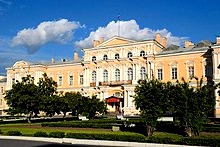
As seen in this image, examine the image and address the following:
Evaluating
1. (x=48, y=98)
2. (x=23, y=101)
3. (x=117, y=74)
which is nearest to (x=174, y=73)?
(x=117, y=74)

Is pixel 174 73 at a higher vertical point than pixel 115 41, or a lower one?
lower

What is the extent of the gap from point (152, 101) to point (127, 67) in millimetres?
32057

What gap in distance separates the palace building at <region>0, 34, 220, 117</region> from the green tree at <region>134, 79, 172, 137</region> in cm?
2456

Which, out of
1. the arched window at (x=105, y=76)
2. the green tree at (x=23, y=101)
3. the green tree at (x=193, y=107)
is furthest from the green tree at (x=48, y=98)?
the green tree at (x=193, y=107)

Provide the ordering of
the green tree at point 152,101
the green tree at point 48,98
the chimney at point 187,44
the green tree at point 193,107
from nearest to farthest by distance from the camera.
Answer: the green tree at point 193,107, the green tree at point 152,101, the green tree at point 48,98, the chimney at point 187,44

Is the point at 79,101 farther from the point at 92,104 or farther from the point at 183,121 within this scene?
the point at 183,121

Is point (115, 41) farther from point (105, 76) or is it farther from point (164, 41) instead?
point (164, 41)

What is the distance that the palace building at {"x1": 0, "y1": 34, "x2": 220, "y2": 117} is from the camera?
49672 millimetres

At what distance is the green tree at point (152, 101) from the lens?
2328 cm

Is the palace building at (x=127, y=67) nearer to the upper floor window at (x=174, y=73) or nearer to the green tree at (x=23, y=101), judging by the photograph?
the upper floor window at (x=174, y=73)

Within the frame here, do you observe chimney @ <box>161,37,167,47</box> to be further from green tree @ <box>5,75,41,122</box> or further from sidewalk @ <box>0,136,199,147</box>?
sidewalk @ <box>0,136,199,147</box>

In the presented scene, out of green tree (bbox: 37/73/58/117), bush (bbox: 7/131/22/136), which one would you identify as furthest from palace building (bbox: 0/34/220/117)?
bush (bbox: 7/131/22/136)

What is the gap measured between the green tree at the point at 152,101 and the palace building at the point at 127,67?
24.6 metres

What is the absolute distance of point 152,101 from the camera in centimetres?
2372
